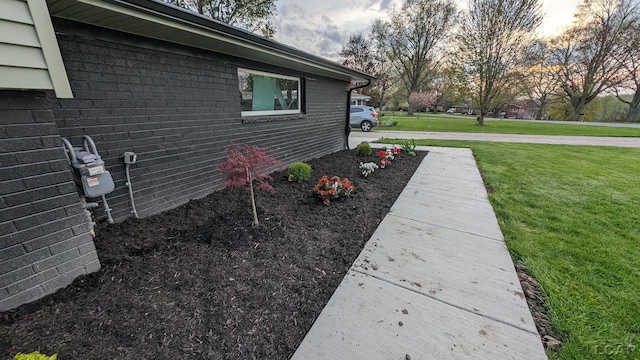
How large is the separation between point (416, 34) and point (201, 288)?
89.4 ft

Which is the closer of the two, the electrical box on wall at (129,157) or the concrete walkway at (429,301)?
the concrete walkway at (429,301)

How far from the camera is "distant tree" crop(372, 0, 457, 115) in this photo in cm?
2094

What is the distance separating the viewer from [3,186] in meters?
1.44

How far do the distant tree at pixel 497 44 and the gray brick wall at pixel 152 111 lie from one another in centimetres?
1542

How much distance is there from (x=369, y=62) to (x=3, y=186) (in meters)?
28.7

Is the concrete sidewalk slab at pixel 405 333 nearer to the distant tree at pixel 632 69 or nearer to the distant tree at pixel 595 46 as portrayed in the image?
the distant tree at pixel 595 46

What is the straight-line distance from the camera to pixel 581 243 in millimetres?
2498

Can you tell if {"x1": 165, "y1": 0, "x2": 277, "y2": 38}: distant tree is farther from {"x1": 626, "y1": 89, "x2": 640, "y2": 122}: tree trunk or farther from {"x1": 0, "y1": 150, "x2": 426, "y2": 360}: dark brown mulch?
{"x1": 626, "y1": 89, "x2": 640, "y2": 122}: tree trunk

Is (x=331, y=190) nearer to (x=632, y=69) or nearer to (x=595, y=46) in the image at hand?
(x=595, y=46)

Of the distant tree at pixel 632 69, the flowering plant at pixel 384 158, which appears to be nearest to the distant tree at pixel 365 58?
the distant tree at pixel 632 69

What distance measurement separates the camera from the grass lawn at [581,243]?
1527 mm

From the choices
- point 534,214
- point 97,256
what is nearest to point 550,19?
point 534,214

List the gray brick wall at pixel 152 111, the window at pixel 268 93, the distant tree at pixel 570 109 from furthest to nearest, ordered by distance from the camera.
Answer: the distant tree at pixel 570 109 → the window at pixel 268 93 → the gray brick wall at pixel 152 111

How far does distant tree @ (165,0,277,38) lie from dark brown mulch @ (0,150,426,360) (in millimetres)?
12409
